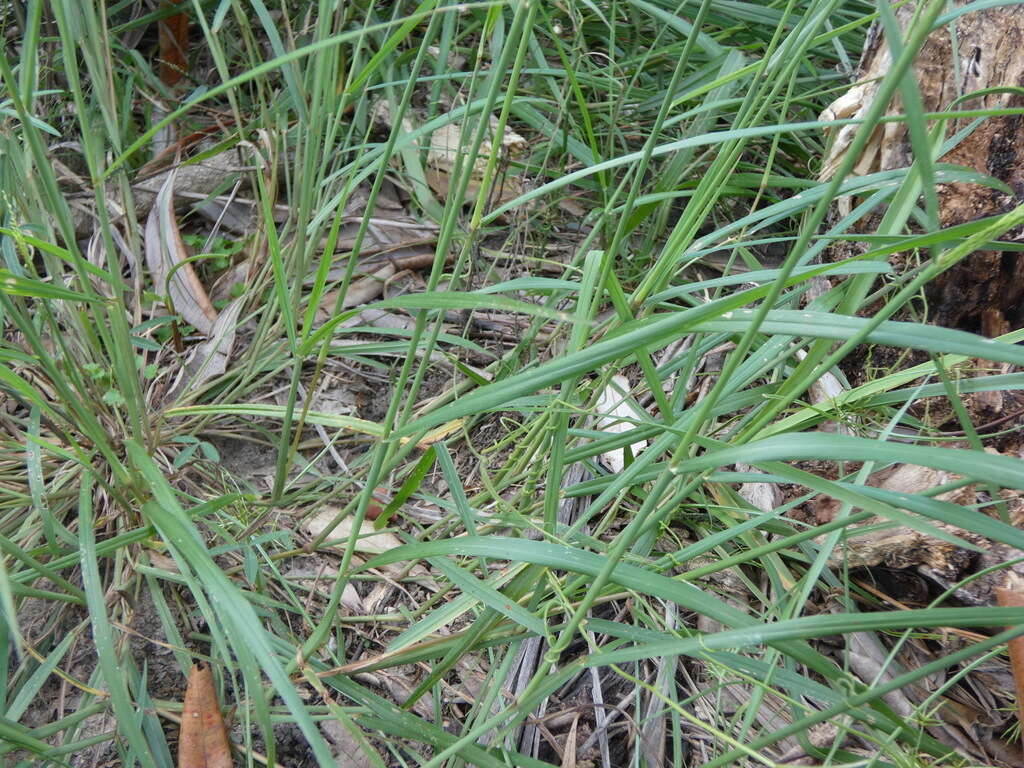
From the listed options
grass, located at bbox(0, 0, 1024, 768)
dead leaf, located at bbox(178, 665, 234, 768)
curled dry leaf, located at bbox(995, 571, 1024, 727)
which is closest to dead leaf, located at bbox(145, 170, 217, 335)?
grass, located at bbox(0, 0, 1024, 768)

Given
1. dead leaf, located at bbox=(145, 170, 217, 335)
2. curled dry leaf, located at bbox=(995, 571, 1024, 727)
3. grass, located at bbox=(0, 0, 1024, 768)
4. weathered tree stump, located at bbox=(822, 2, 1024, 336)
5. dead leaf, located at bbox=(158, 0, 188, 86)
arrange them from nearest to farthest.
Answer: grass, located at bbox=(0, 0, 1024, 768)
curled dry leaf, located at bbox=(995, 571, 1024, 727)
weathered tree stump, located at bbox=(822, 2, 1024, 336)
dead leaf, located at bbox=(145, 170, 217, 335)
dead leaf, located at bbox=(158, 0, 188, 86)

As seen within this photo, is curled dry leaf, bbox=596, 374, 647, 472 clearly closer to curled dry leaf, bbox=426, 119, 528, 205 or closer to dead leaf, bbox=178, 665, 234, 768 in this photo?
curled dry leaf, bbox=426, 119, 528, 205

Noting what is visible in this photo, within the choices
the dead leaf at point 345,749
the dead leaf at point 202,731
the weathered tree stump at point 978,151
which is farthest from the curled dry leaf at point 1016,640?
the dead leaf at point 202,731

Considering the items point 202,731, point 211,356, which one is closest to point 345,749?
point 202,731

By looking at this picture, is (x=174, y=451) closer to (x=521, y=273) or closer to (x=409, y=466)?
(x=409, y=466)

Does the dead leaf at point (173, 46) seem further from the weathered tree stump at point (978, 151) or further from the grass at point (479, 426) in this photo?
the weathered tree stump at point (978, 151)

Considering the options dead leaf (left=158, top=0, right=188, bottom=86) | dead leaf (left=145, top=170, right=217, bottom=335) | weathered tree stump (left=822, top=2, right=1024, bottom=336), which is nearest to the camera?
weathered tree stump (left=822, top=2, right=1024, bottom=336)
